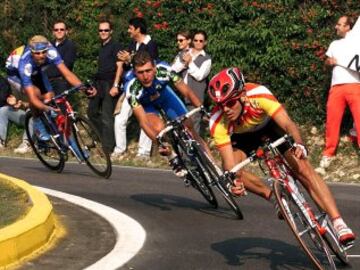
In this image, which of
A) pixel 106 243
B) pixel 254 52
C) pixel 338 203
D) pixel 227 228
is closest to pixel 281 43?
pixel 254 52

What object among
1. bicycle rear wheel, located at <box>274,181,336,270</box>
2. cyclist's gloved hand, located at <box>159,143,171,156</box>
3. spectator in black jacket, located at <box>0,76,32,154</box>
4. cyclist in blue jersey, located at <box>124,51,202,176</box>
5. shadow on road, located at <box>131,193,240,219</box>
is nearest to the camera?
bicycle rear wheel, located at <box>274,181,336,270</box>

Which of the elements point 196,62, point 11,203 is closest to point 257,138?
point 11,203

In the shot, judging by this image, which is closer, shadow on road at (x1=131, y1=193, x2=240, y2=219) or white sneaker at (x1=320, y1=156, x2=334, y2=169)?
shadow on road at (x1=131, y1=193, x2=240, y2=219)

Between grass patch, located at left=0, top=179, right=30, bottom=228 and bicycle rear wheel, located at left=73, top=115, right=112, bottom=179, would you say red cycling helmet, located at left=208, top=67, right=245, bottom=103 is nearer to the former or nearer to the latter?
grass patch, located at left=0, top=179, right=30, bottom=228

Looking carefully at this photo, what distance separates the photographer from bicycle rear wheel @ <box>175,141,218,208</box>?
11.4m

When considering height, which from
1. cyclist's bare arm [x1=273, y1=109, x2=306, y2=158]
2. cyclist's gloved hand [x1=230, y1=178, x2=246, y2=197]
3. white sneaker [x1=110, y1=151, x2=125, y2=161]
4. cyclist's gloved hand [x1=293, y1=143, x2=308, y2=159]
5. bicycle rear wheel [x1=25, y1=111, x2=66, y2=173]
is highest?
cyclist's bare arm [x1=273, y1=109, x2=306, y2=158]

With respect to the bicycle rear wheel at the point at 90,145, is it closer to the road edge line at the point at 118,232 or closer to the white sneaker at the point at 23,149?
the road edge line at the point at 118,232

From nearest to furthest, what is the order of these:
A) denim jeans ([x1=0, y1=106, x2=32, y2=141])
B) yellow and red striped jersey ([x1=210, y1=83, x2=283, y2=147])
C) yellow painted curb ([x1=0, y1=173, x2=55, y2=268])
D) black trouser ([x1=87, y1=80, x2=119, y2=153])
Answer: yellow painted curb ([x1=0, y1=173, x2=55, y2=268]), yellow and red striped jersey ([x1=210, y1=83, x2=283, y2=147]), black trouser ([x1=87, y1=80, x2=119, y2=153]), denim jeans ([x1=0, y1=106, x2=32, y2=141])

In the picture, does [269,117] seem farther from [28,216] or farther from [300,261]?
A: [28,216]

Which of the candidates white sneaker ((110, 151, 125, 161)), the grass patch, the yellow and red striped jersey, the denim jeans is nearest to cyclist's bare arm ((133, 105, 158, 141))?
the grass patch

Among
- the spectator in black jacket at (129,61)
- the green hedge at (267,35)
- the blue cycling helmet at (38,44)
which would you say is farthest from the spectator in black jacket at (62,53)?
the blue cycling helmet at (38,44)

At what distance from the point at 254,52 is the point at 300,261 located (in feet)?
29.1

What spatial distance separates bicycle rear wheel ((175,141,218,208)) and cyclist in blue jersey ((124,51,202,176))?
125 millimetres

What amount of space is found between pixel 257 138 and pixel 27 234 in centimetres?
211
